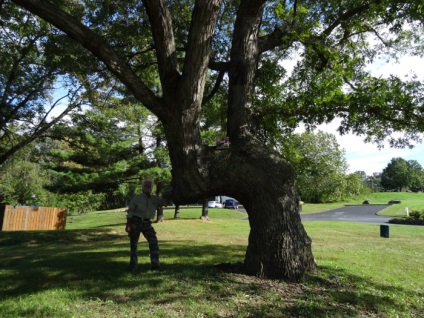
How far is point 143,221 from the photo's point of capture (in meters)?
7.16

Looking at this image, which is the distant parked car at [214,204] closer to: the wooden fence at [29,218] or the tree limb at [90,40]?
the wooden fence at [29,218]

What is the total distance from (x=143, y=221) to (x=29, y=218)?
20350mm

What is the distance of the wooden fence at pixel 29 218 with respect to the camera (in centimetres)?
2264

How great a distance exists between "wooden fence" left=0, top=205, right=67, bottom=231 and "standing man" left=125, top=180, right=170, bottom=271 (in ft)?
62.4

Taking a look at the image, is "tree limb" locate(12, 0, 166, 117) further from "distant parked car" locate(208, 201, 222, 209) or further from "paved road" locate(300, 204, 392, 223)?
"distant parked car" locate(208, 201, 222, 209)

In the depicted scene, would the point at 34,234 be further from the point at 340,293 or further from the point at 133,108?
the point at 340,293

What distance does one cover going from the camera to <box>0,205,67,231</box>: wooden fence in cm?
2264

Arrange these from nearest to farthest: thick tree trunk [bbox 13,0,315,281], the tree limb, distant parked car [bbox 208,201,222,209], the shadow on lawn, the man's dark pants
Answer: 1. the shadow on lawn
2. the tree limb
3. thick tree trunk [bbox 13,0,315,281]
4. the man's dark pants
5. distant parked car [bbox 208,201,222,209]

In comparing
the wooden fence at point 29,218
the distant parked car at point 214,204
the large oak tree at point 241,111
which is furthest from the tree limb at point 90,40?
the distant parked car at point 214,204

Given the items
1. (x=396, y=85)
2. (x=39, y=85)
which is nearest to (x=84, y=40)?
(x=396, y=85)

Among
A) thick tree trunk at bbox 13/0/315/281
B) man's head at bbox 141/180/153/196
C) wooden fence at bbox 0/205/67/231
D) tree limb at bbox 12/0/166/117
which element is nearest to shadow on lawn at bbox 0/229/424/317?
thick tree trunk at bbox 13/0/315/281

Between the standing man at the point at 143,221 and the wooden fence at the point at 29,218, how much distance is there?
1902 cm

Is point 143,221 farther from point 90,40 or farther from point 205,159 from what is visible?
point 90,40

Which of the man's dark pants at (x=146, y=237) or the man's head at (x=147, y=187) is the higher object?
the man's head at (x=147, y=187)
